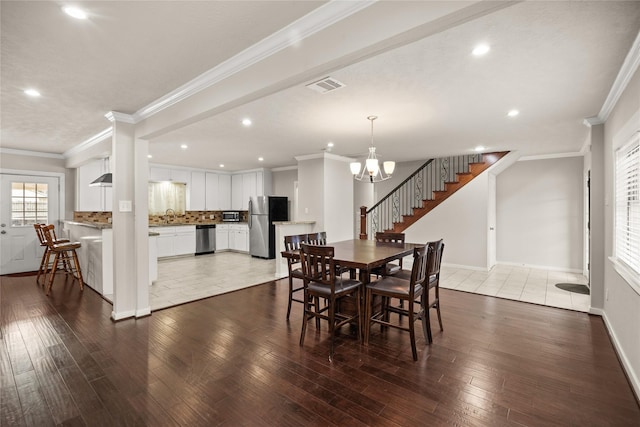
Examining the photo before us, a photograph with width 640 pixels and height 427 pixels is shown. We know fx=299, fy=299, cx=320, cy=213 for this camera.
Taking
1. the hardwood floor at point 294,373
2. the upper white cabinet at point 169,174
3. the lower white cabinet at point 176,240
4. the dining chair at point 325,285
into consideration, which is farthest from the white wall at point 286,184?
the dining chair at point 325,285

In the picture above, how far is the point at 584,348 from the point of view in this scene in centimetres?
289

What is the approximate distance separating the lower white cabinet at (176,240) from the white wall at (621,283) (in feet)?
27.1

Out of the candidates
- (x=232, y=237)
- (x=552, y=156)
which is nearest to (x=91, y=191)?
(x=232, y=237)

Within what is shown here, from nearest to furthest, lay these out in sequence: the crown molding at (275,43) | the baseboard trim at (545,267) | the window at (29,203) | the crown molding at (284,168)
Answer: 1. the crown molding at (275,43)
2. the window at (29,203)
3. the baseboard trim at (545,267)
4. the crown molding at (284,168)

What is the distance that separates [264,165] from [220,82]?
5.56 meters

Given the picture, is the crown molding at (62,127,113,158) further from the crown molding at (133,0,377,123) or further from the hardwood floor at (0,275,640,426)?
the hardwood floor at (0,275,640,426)

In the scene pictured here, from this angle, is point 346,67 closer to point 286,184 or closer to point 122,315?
point 122,315

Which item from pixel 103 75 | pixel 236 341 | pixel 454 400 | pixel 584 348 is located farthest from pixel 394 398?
pixel 103 75

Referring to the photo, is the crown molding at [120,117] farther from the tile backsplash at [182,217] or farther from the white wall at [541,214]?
the white wall at [541,214]

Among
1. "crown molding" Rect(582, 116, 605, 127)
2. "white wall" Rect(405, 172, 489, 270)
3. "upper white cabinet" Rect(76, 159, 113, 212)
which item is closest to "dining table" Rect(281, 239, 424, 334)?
"crown molding" Rect(582, 116, 605, 127)

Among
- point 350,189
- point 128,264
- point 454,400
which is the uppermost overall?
point 350,189

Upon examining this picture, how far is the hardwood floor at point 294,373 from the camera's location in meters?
1.96

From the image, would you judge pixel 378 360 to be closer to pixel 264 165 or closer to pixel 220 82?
pixel 220 82

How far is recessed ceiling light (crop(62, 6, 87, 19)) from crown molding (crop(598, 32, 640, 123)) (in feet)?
11.8
